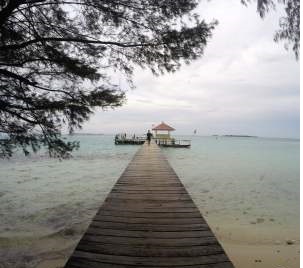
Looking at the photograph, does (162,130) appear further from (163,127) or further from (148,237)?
(148,237)

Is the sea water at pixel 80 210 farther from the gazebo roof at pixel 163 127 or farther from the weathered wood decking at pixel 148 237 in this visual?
the gazebo roof at pixel 163 127

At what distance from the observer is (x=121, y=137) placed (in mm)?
55156

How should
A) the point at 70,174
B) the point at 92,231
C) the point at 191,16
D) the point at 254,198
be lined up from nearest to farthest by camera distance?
the point at 92,231 → the point at 191,16 → the point at 254,198 → the point at 70,174

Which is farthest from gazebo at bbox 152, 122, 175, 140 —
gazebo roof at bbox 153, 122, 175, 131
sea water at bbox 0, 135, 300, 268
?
sea water at bbox 0, 135, 300, 268

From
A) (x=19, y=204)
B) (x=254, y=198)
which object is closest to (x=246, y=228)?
(x=254, y=198)

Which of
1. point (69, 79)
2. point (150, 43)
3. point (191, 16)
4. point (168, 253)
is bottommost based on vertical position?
point (168, 253)

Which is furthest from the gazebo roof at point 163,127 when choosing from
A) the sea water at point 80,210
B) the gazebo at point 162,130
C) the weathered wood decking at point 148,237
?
the weathered wood decking at point 148,237

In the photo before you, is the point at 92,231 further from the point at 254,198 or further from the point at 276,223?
the point at 254,198

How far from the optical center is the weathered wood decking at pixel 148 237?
8.84 ft

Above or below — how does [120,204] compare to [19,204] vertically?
above

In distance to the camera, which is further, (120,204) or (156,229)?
(120,204)

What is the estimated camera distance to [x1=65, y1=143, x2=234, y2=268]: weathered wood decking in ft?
8.84

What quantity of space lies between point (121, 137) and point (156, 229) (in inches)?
2040

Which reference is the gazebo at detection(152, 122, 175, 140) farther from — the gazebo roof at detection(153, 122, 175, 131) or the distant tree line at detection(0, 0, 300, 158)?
the distant tree line at detection(0, 0, 300, 158)
